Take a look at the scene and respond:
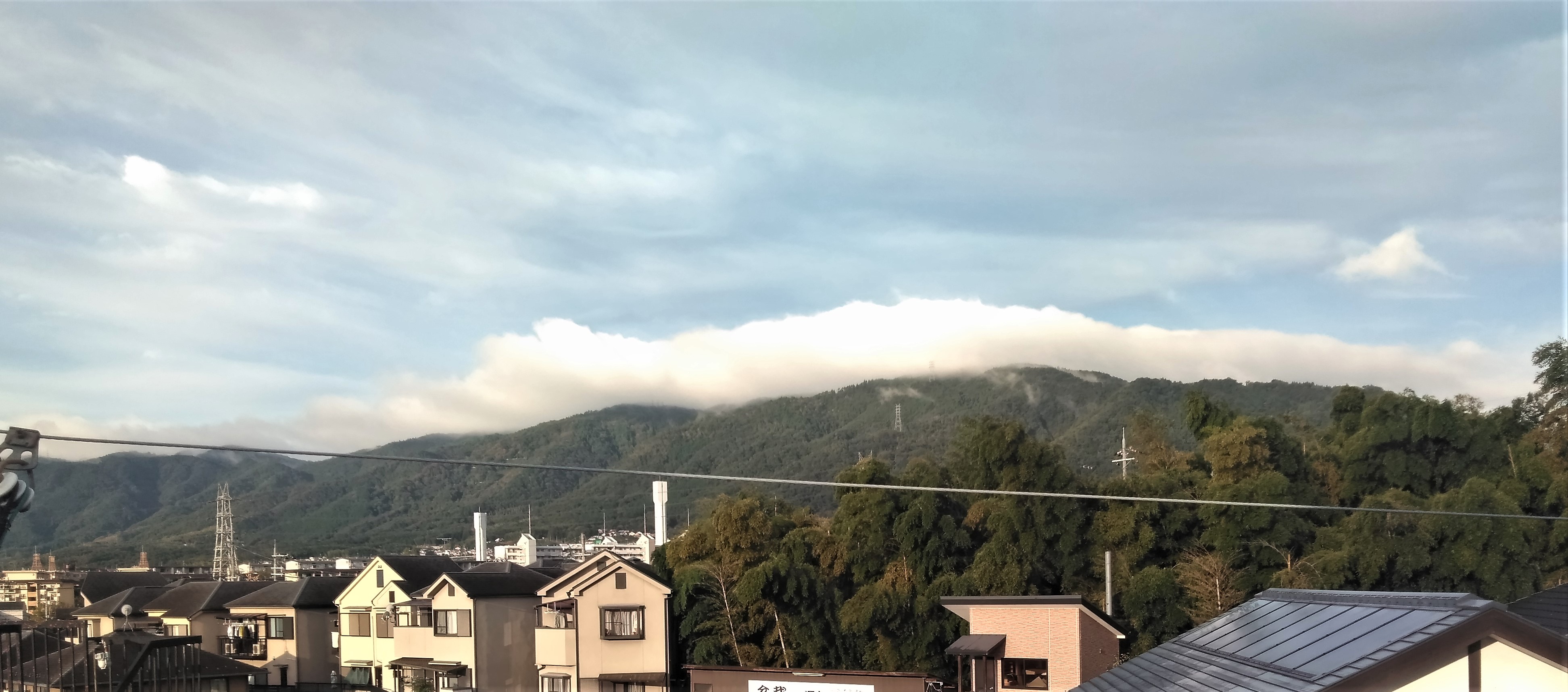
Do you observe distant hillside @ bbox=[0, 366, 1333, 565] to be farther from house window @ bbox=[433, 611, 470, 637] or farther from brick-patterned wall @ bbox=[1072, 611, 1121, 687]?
brick-patterned wall @ bbox=[1072, 611, 1121, 687]

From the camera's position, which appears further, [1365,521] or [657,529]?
[657,529]

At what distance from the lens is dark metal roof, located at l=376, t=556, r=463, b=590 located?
32.5 m

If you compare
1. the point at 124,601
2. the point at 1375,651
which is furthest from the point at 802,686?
the point at 124,601

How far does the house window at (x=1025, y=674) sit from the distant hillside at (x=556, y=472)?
54.1m

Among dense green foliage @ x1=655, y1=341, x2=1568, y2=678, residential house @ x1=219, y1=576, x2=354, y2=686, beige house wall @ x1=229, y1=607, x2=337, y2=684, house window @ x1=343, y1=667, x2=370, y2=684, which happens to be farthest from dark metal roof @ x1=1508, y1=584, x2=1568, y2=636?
beige house wall @ x1=229, y1=607, x2=337, y2=684

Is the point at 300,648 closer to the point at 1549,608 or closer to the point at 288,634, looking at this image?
the point at 288,634

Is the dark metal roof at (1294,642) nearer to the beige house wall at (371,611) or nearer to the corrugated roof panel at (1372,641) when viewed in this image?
the corrugated roof panel at (1372,641)

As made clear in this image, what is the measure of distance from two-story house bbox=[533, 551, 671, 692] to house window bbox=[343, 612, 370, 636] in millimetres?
9287

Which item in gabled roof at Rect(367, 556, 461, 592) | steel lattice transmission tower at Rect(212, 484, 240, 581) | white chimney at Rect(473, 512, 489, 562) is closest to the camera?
gabled roof at Rect(367, 556, 461, 592)

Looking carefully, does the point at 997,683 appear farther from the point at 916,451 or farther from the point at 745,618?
the point at 916,451

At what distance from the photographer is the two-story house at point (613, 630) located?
A: 2645 centimetres

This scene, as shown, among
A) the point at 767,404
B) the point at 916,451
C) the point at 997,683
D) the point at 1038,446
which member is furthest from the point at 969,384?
the point at 997,683

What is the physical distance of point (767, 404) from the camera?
499 feet

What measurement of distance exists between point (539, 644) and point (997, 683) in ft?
42.2
